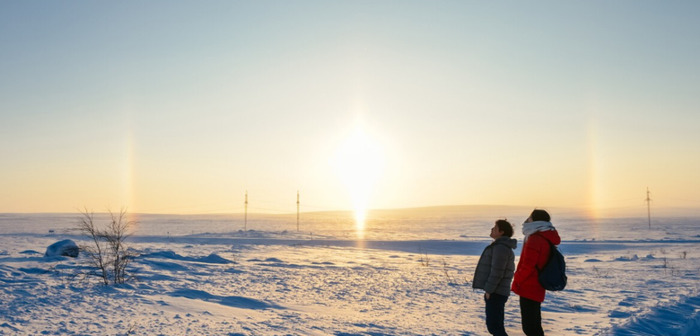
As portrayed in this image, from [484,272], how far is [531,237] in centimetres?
69

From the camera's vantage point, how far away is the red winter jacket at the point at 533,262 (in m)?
5.60

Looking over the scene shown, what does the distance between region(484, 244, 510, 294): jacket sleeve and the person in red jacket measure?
176mm

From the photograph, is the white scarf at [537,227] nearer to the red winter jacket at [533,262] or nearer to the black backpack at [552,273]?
the red winter jacket at [533,262]

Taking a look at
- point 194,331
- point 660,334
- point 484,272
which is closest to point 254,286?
point 194,331

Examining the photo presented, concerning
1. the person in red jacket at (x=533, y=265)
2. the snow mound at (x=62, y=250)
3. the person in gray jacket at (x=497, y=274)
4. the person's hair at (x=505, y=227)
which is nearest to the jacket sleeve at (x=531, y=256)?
the person in red jacket at (x=533, y=265)

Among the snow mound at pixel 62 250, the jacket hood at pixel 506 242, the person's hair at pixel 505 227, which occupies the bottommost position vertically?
the snow mound at pixel 62 250

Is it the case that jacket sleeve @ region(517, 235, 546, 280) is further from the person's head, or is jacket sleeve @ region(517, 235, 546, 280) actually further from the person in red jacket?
the person's head

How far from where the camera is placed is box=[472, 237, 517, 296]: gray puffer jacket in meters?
5.75

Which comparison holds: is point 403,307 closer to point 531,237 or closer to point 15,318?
point 531,237

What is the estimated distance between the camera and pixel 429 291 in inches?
462

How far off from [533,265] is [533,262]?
0.11ft

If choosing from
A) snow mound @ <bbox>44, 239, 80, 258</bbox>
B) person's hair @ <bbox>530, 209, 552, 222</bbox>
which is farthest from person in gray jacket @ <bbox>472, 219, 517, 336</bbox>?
snow mound @ <bbox>44, 239, 80, 258</bbox>

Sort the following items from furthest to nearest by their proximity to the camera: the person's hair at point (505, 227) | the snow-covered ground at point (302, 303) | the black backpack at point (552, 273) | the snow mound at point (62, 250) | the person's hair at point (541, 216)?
the snow mound at point (62, 250), the snow-covered ground at point (302, 303), the person's hair at point (505, 227), the person's hair at point (541, 216), the black backpack at point (552, 273)

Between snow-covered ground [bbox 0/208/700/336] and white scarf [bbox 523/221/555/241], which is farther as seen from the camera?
snow-covered ground [bbox 0/208/700/336]
